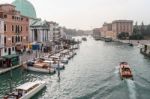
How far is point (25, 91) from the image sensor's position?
1564 inches

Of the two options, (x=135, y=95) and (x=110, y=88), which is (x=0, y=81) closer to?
(x=110, y=88)

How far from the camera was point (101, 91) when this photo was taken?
43156 millimetres

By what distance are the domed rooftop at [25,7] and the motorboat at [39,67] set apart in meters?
66.7

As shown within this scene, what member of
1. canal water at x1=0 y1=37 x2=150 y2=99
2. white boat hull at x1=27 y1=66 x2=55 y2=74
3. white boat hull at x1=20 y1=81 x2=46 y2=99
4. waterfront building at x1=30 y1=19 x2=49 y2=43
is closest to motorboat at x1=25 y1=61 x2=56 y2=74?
white boat hull at x1=27 y1=66 x2=55 y2=74

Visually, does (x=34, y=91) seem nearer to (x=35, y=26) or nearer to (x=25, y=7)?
(x=35, y=26)

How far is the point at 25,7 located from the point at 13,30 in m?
56.8

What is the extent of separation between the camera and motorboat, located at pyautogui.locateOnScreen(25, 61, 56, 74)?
59.2 m

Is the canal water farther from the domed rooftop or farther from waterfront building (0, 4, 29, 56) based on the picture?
the domed rooftop

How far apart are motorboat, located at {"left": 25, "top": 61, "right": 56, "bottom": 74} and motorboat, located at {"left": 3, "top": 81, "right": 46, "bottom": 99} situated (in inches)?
541

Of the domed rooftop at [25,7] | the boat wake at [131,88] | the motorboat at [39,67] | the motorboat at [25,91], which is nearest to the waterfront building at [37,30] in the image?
the domed rooftop at [25,7]

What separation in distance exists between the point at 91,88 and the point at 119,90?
4.65m

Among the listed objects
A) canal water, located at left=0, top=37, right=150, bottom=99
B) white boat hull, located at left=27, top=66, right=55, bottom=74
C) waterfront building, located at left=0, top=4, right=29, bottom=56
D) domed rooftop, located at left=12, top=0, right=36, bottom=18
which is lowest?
canal water, located at left=0, top=37, right=150, bottom=99

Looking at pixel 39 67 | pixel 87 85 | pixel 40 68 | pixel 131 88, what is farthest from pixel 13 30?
pixel 131 88

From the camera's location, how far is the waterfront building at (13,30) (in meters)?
68.6
